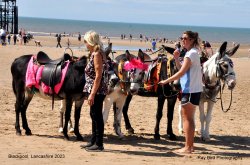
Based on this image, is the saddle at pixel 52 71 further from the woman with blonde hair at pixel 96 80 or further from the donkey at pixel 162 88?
the donkey at pixel 162 88

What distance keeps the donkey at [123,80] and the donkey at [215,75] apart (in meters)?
1.40

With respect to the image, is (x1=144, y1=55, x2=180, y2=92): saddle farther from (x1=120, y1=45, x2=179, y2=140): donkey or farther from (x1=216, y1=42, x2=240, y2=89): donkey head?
(x1=216, y1=42, x2=240, y2=89): donkey head

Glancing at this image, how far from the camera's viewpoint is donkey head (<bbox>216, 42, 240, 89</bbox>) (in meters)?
9.54

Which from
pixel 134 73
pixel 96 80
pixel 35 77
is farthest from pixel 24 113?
pixel 96 80

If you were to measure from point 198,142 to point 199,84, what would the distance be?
2.28 meters

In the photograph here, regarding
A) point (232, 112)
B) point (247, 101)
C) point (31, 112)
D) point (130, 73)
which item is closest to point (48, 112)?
point (31, 112)

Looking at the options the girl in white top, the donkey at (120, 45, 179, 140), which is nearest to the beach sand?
the donkey at (120, 45, 179, 140)

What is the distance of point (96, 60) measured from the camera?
27.0 ft

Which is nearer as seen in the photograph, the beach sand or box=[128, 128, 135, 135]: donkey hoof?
the beach sand

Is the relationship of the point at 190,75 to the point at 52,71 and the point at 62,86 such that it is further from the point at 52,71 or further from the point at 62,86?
the point at 52,71

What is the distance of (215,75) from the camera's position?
32.8 ft

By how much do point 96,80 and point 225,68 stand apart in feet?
9.29

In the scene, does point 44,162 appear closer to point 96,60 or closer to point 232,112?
point 96,60

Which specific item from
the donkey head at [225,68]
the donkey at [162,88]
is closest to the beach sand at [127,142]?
the donkey at [162,88]
